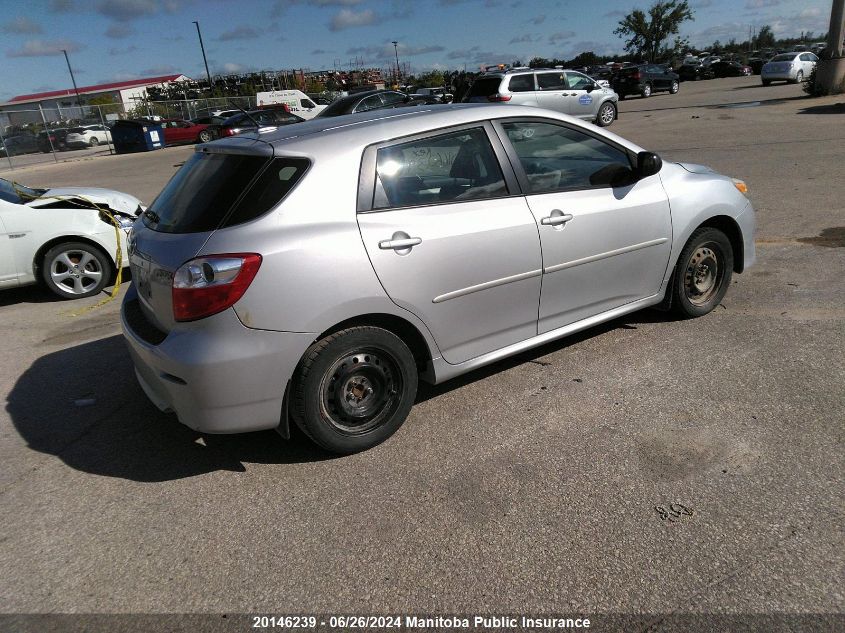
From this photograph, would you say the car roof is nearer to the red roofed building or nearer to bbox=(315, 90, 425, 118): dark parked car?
bbox=(315, 90, 425, 118): dark parked car

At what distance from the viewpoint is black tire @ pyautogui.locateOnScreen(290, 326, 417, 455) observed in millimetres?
3113

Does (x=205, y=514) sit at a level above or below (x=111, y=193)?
below

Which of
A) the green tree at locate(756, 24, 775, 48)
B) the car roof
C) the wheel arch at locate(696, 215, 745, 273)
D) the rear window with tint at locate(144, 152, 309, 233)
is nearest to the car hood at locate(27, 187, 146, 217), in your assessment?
the car roof

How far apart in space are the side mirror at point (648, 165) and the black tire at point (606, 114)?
57.0 feet

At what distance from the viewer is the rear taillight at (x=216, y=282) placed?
287cm

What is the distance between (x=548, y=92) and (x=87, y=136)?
93.6 ft

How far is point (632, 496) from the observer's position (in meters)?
2.88

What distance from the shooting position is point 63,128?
33.9 m

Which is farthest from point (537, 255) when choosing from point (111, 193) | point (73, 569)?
point (111, 193)

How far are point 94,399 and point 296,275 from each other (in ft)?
7.24

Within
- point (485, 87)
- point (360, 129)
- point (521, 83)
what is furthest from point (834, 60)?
point (360, 129)

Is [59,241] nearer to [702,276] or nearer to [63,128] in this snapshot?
[702,276]

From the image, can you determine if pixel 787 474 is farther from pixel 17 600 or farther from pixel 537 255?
pixel 17 600

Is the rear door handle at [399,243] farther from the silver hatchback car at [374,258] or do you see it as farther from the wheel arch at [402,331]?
the wheel arch at [402,331]
